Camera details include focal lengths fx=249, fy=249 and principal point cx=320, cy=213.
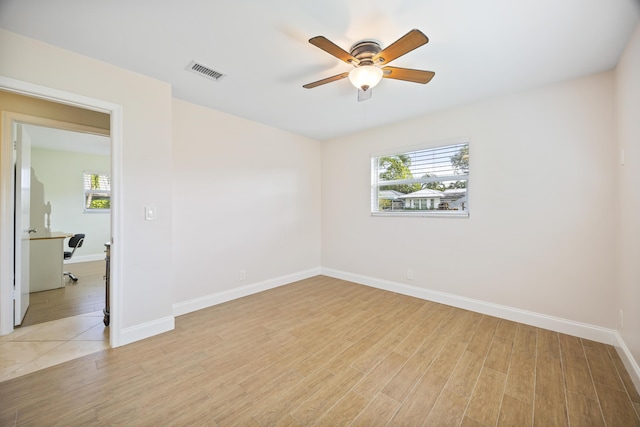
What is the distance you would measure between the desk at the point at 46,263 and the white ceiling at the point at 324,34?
3.41 meters

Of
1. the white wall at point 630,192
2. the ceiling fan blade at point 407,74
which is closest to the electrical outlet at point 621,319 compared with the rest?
the white wall at point 630,192

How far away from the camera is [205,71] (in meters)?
2.34

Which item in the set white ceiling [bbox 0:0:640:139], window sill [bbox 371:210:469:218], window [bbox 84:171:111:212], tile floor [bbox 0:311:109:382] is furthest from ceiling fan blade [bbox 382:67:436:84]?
window [bbox 84:171:111:212]

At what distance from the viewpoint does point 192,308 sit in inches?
119

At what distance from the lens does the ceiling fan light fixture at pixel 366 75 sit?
1.91 m

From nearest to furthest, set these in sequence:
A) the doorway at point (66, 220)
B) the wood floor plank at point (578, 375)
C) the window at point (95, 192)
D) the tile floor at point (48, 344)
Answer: the wood floor plank at point (578, 375) < the tile floor at point (48, 344) < the doorway at point (66, 220) < the window at point (95, 192)

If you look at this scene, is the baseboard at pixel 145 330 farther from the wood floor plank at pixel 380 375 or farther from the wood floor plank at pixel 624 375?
the wood floor plank at pixel 624 375

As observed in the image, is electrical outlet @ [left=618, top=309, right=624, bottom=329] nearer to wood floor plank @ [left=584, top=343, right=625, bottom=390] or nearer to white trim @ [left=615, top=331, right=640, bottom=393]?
white trim @ [left=615, top=331, right=640, bottom=393]

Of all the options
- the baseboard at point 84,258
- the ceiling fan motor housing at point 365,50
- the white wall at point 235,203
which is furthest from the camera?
the baseboard at point 84,258

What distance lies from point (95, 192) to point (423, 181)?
7816 millimetres

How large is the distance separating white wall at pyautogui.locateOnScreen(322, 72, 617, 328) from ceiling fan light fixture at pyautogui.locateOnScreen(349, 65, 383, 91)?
1760mm

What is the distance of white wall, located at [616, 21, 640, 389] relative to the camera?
5.81 ft

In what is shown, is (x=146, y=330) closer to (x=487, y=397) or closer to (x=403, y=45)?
(x=487, y=397)

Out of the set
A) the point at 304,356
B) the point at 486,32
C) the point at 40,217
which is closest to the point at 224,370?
the point at 304,356
